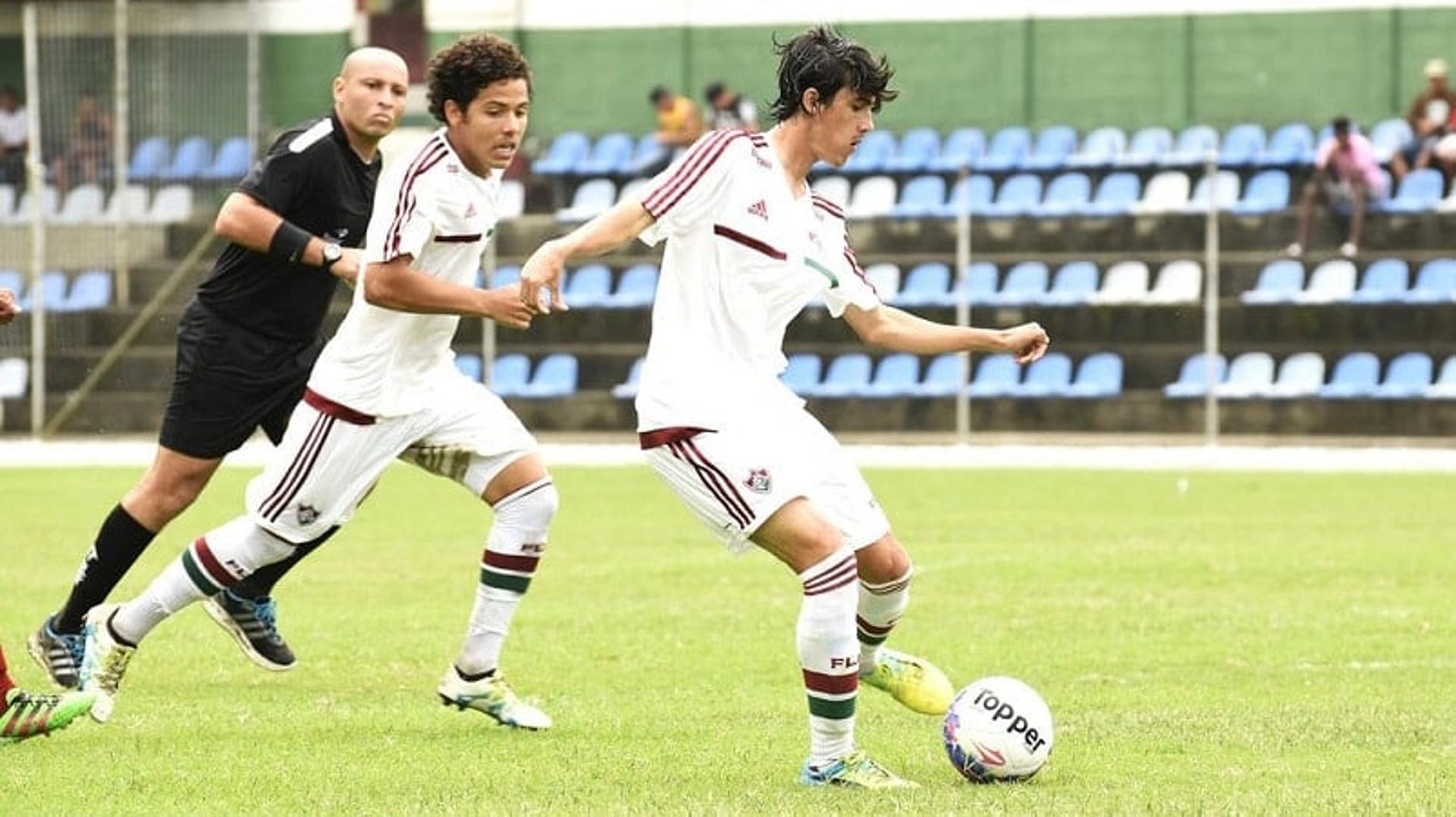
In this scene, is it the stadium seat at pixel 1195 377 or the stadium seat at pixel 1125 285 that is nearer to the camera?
the stadium seat at pixel 1195 377

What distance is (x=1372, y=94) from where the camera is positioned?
3306cm

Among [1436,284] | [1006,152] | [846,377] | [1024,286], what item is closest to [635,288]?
[846,377]

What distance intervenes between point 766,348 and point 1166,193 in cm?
2332

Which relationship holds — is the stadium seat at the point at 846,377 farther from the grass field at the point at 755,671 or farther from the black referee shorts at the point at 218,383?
the black referee shorts at the point at 218,383

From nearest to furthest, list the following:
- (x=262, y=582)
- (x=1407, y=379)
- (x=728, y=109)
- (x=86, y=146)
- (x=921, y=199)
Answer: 1. (x=262, y=582)
2. (x=1407, y=379)
3. (x=728, y=109)
4. (x=921, y=199)
5. (x=86, y=146)

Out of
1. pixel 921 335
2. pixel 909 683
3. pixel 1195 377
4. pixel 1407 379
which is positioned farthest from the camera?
pixel 1195 377

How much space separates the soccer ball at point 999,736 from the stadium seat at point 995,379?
2163cm

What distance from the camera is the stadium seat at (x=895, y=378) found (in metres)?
30.0

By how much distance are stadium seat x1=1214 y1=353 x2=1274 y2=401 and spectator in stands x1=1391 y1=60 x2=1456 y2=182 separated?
270 centimetres

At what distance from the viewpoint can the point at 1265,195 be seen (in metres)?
30.5

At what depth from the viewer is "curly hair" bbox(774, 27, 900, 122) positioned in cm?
801

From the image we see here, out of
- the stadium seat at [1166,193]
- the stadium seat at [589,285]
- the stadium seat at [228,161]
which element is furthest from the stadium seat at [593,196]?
the stadium seat at [1166,193]

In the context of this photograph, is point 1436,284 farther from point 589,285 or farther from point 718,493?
point 718,493

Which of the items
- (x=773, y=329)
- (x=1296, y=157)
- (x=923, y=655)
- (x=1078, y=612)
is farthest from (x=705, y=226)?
(x=1296, y=157)
